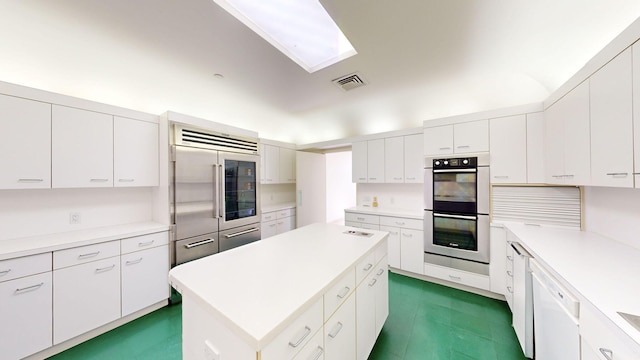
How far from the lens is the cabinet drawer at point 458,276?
2.51m

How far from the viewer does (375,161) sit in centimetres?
358

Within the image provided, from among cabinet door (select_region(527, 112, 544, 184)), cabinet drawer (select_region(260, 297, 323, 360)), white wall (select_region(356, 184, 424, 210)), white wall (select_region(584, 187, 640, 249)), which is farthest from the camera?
white wall (select_region(356, 184, 424, 210))

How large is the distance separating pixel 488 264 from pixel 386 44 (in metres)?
2.77

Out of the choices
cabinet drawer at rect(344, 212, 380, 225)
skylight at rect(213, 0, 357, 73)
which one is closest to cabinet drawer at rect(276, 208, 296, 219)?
cabinet drawer at rect(344, 212, 380, 225)

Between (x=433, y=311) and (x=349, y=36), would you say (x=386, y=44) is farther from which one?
(x=433, y=311)

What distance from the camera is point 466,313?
87.7 inches

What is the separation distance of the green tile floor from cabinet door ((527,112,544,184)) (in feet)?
4.97

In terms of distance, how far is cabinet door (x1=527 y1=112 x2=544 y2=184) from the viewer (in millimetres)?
2239

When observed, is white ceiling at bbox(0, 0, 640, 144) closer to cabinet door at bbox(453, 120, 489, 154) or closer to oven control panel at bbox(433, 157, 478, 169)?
cabinet door at bbox(453, 120, 489, 154)

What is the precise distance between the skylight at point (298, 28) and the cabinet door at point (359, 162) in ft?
5.51

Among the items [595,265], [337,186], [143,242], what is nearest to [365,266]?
[595,265]

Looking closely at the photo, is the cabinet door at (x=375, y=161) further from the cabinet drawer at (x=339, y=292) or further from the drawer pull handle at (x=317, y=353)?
the drawer pull handle at (x=317, y=353)

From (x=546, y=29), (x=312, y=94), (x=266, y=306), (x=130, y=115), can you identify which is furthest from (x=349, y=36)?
(x=130, y=115)

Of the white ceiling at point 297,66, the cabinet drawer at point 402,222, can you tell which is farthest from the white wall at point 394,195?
the white ceiling at point 297,66
